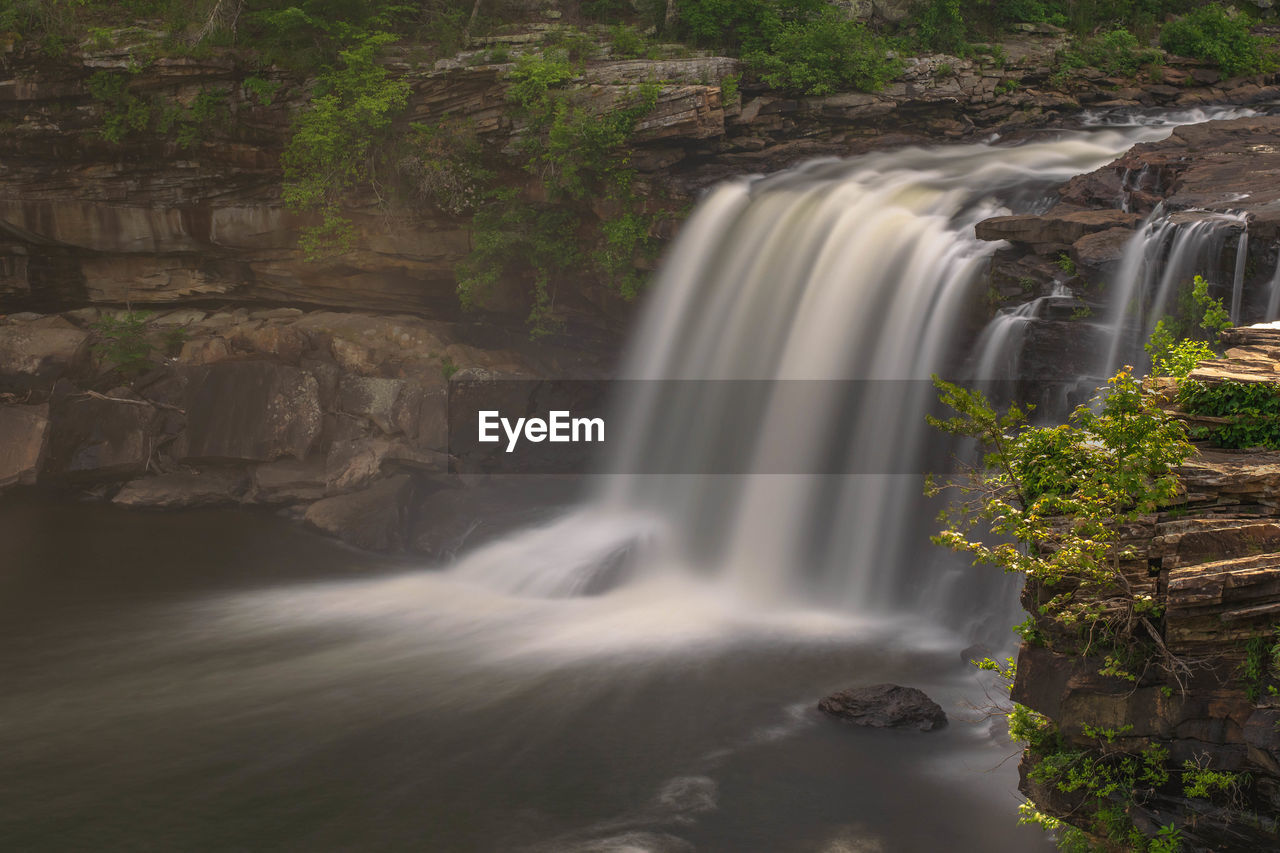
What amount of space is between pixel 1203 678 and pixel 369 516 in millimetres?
16714

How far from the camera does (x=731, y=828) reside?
10.6 m

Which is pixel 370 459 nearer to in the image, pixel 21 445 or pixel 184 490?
pixel 184 490

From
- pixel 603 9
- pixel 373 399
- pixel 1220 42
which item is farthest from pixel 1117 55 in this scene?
pixel 373 399

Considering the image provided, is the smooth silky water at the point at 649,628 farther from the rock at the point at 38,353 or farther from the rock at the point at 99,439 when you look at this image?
the rock at the point at 38,353

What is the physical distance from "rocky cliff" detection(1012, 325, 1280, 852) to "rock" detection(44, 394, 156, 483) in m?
20.2

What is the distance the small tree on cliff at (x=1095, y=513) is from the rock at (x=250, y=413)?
17280 mm

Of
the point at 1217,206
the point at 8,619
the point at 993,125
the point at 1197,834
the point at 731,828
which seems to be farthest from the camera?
the point at 993,125

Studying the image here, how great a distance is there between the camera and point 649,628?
16.2 m

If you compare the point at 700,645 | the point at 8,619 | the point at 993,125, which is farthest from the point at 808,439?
the point at 8,619

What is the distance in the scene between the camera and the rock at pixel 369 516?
2070cm

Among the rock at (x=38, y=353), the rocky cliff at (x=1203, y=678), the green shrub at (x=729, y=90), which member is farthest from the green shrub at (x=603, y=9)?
Answer: the rocky cliff at (x=1203, y=678)

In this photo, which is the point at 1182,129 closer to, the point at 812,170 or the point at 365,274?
the point at 812,170

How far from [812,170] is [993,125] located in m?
5.36

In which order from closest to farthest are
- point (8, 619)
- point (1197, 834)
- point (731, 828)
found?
point (1197, 834) < point (731, 828) < point (8, 619)
